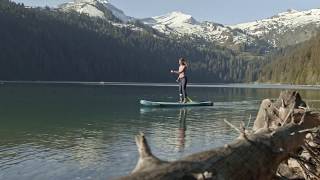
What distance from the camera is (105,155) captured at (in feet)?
58.7

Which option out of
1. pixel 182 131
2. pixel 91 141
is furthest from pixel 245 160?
pixel 182 131

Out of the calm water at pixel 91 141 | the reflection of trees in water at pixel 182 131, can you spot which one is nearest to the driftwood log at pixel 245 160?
the calm water at pixel 91 141

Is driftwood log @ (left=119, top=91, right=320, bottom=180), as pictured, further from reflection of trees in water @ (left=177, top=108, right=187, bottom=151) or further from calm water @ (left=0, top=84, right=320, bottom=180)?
reflection of trees in water @ (left=177, top=108, right=187, bottom=151)

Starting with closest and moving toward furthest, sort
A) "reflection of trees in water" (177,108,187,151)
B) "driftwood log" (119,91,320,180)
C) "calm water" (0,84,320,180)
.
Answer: "driftwood log" (119,91,320,180), "calm water" (0,84,320,180), "reflection of trees in water" (177,108,187,151)

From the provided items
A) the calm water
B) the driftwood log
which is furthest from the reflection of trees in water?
the driftwood log

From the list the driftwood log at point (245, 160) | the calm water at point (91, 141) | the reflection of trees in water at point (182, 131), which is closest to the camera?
the driftwood log at point (245, 160)

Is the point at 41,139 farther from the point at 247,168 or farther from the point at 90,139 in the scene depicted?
the point at 247,168

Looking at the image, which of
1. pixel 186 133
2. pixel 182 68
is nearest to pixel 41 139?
pixel 186 133

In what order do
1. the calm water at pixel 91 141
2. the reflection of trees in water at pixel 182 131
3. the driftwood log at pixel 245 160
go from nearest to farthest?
the driftwood log at pixel 245 160 < the calm water at pixel 91 141 < the reflection of trees in water at pixel 182 131

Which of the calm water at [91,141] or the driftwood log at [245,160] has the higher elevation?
the driftwood log at [245,160]

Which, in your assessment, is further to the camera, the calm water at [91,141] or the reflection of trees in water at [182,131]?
the reflection of trees in water at [182,131]

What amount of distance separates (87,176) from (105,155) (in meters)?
3.41

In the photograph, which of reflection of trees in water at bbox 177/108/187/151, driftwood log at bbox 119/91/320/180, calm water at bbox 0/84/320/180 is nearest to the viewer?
driftwood log at bbox 119/91/320/180

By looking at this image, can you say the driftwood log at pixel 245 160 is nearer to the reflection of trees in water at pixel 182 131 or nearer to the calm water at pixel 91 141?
the calm water at pixel 91 141
